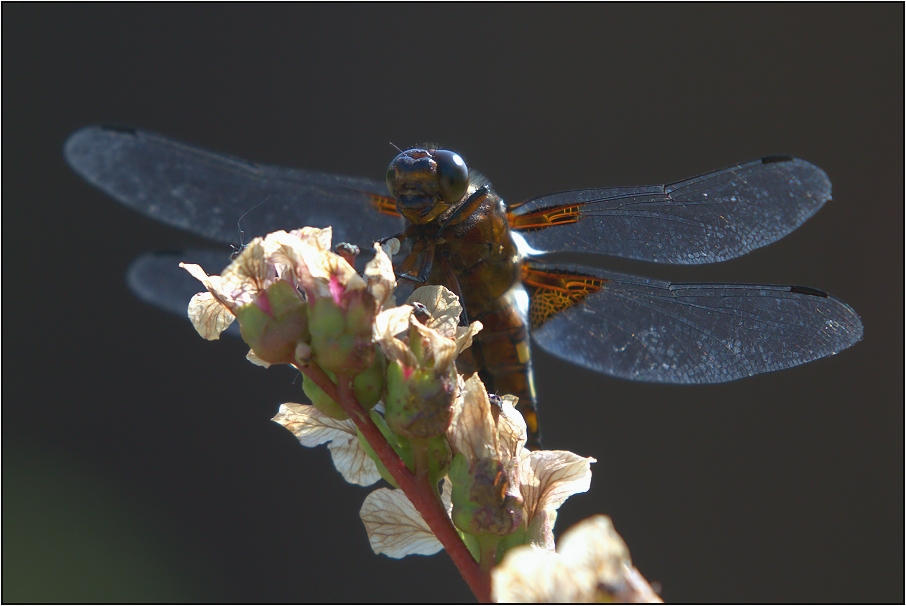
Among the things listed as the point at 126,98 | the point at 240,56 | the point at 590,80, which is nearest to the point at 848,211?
the point at 590,80

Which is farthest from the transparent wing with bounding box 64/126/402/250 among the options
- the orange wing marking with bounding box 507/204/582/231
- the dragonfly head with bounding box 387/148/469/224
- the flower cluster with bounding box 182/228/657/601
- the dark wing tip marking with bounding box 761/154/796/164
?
the flower cluster with bounding box 182/228/657/601

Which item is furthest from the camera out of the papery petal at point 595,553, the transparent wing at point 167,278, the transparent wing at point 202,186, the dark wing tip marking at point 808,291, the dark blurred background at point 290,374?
the dark blurred background at point 290,374

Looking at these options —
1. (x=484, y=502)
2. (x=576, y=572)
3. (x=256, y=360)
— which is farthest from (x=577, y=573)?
(x=256, y=360)

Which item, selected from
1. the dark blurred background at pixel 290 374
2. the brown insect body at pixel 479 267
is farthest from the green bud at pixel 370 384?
the dark blurred background at pixel 290 374

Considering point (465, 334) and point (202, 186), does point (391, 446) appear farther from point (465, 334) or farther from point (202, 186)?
point (202, 186)

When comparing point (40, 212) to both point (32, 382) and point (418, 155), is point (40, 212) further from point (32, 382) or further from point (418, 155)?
point (418, 155)

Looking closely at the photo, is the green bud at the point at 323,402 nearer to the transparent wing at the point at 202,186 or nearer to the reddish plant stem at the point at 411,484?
the reddish plant stem at the point at 411,484
